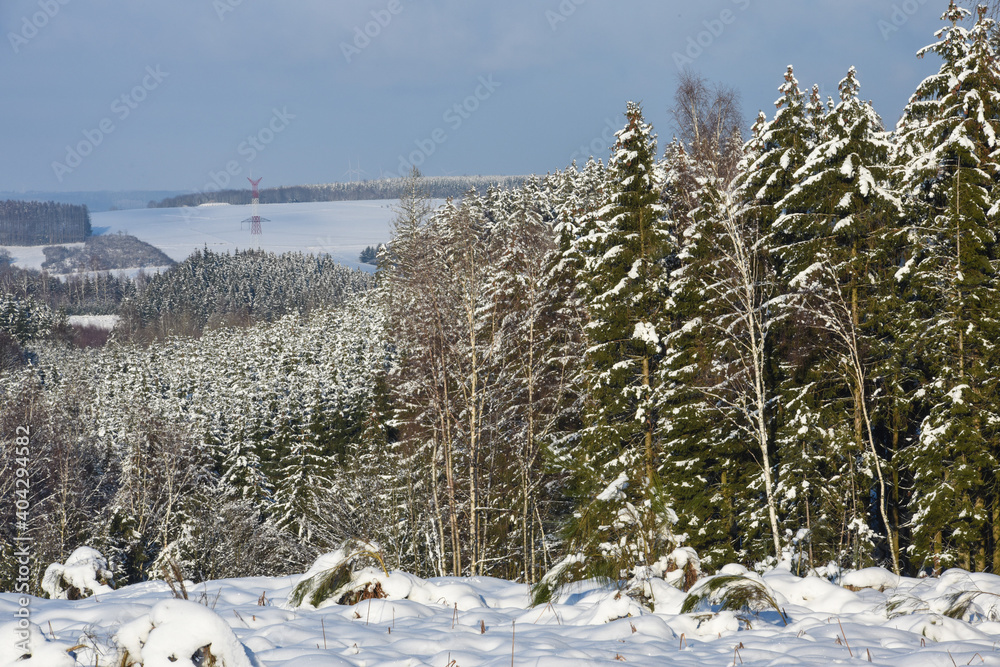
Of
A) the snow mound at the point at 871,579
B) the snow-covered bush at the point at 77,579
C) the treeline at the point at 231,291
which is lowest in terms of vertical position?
the snow-covered bush at the point at 77,579

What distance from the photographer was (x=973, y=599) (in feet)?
15.7

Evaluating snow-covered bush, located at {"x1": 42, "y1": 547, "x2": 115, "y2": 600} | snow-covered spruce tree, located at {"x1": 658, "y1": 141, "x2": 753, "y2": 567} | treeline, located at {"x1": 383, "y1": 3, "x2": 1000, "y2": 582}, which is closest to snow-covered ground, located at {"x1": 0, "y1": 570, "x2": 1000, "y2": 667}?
snow-covered bush, located at {"x1": 42, "y1": 547, "x2": 115, "y2": 600}

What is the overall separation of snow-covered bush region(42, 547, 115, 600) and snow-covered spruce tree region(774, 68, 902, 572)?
1380 cm

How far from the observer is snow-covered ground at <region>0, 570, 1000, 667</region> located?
3.82m

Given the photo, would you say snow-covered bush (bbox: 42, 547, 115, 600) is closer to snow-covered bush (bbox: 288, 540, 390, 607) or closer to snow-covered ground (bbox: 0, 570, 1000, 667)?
snow-covered ground (bbox: 0, 570, 1000, 667)

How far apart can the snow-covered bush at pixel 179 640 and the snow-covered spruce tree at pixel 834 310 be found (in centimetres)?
1445

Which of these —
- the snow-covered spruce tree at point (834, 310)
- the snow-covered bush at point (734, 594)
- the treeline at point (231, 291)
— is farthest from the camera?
the treeline at point (231, 291)

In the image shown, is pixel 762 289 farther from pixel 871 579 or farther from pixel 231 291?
pixel 231 291

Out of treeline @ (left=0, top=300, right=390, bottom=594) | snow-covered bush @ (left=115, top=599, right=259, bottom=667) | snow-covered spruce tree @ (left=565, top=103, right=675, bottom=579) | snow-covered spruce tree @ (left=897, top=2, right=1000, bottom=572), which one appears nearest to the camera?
snow-covered bush @ (left=115, top=599, right=259, bottom=667)

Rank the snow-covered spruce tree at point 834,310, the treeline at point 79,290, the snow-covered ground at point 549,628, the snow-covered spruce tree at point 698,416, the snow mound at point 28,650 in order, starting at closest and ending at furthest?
the snow mound at point 28,650 → the snow-covered ground at point 549,628 → the snow-covered spruce tree at point 834,310 → the snow-covered spruce tree at point 698,416 → the treeline at point 79,290

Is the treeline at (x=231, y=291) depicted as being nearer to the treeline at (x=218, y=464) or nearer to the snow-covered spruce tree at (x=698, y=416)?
the treeline at (x=218, y=464)

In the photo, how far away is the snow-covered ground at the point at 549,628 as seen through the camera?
382 cm

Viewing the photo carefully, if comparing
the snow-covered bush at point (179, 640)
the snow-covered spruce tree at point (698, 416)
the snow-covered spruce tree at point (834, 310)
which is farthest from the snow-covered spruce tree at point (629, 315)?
the snow-covered bush at point (179, 640)

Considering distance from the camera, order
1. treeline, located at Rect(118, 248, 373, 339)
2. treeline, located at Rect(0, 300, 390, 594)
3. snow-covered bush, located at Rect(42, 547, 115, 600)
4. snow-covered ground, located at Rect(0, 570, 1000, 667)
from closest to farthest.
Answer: snow-covered ground, located at Rect(0, 570, 1000, 667)
snow-covered bush, located at Rect(42, 547, 115, 600)
treeline, located at Rect(0, 300, 390, 594)
treeline, located at Rect(118, 248, 373, 339)
